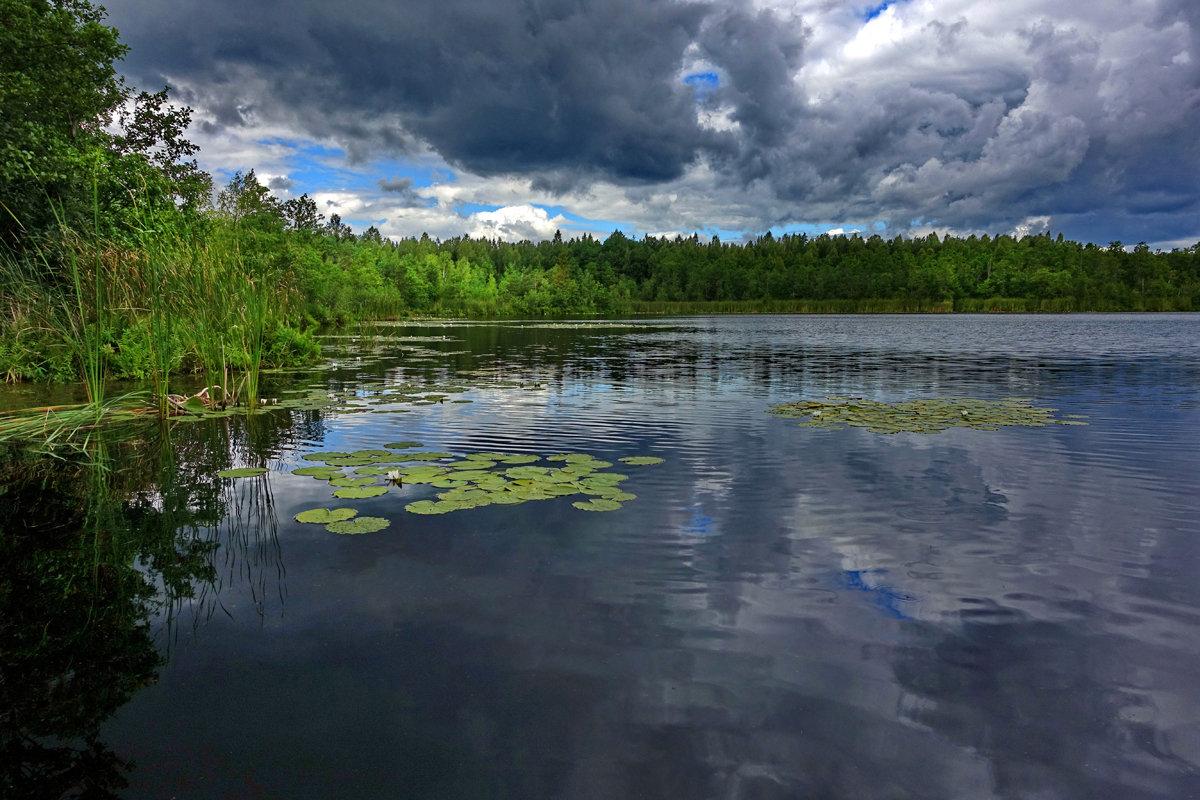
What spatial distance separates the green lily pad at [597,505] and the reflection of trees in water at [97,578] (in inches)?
133

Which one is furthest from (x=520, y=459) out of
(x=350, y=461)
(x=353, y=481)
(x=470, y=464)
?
(x=350, y=461)

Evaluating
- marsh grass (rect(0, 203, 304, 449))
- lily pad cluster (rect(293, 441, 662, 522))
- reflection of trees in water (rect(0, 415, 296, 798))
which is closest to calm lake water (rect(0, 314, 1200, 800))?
reflection of trees in water (rect(0, 415, 296, 798))

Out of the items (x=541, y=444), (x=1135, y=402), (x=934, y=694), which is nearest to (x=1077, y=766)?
(x=934, y=694)

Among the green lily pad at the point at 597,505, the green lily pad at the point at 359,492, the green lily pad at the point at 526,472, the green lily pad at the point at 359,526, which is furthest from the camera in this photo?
the green lily pad at the point at 526,472

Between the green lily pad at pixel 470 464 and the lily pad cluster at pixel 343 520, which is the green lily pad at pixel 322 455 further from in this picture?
the lily pad cluster at pixel 343 520

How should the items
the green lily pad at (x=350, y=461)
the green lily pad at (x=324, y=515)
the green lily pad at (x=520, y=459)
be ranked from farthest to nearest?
the green lily pad at (x=520, y=459), the green lily pad at (x=350, y=461), the green lily pad at (x=324, y=515)

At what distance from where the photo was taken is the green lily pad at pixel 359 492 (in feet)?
27.1

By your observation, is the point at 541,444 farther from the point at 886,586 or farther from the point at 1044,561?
the point at 1044,561

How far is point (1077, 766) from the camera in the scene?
353cm

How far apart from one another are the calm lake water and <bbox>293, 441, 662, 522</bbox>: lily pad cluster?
0.26m

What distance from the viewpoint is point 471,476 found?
9.12m

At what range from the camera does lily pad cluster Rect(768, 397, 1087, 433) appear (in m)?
13.3

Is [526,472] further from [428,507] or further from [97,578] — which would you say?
[97,578]

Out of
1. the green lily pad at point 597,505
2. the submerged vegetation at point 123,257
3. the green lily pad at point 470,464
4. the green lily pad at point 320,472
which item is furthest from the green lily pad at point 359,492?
the submerged vegetation at point 123,257
